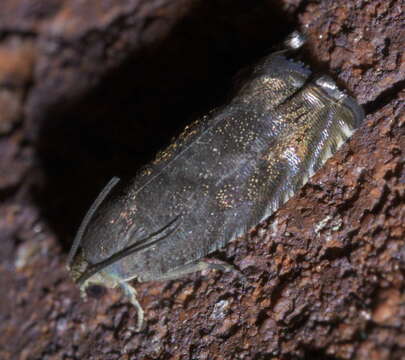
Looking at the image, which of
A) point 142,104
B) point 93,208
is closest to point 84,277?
point 93,208

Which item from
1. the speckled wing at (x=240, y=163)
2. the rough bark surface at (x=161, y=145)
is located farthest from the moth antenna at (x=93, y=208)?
the rough bark surface at (x=161, y=145)

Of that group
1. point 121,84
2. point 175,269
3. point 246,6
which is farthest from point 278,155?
point 121,84

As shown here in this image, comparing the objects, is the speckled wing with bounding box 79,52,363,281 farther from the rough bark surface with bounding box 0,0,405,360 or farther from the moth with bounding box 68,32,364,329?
the rough bark surface with bounding box 0,0,405,360

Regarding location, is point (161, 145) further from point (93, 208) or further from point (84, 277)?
point (84, 277)

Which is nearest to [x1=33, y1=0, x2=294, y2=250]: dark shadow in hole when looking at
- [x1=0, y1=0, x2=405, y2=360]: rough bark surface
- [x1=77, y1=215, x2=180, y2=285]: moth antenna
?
[x1=0, y1=0, x2=405, y2=360]: rough bark surface

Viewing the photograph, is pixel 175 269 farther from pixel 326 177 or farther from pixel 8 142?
pixel 8 142
